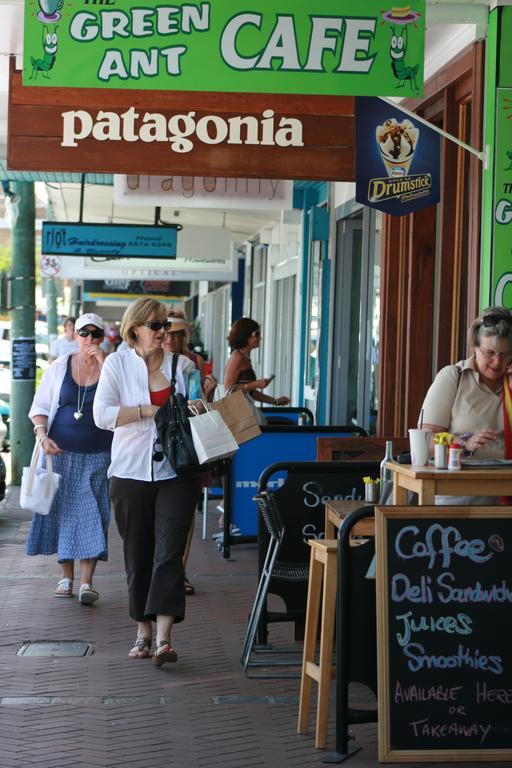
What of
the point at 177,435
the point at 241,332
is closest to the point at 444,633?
the point at 177,435

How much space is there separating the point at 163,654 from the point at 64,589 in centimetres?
204

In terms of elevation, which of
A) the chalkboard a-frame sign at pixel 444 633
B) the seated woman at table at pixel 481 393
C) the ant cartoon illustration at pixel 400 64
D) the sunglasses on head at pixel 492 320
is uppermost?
the ant cartoon illustration at pixel 400 64

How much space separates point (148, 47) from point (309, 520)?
2.72m

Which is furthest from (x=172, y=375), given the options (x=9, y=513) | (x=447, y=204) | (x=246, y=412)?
(x=9, y=513)

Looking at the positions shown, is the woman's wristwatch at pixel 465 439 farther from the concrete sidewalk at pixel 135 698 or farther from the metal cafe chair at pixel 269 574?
the concrete sidewalk at pixel 135 698

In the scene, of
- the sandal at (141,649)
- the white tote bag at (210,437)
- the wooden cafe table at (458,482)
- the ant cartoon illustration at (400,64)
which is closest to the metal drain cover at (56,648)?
the sandal at (141,649)

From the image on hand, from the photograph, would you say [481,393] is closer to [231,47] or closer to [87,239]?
[231,47]

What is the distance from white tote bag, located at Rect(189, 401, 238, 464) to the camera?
6273 mm

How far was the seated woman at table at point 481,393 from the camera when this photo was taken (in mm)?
5625

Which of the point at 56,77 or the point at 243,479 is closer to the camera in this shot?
the point at 56,77

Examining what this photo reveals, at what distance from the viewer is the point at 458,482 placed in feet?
16.4

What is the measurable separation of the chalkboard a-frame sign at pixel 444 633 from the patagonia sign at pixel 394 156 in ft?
10.3

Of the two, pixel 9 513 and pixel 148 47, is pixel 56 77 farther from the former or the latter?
pixel 9 513

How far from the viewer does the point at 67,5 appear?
612 centimetres
